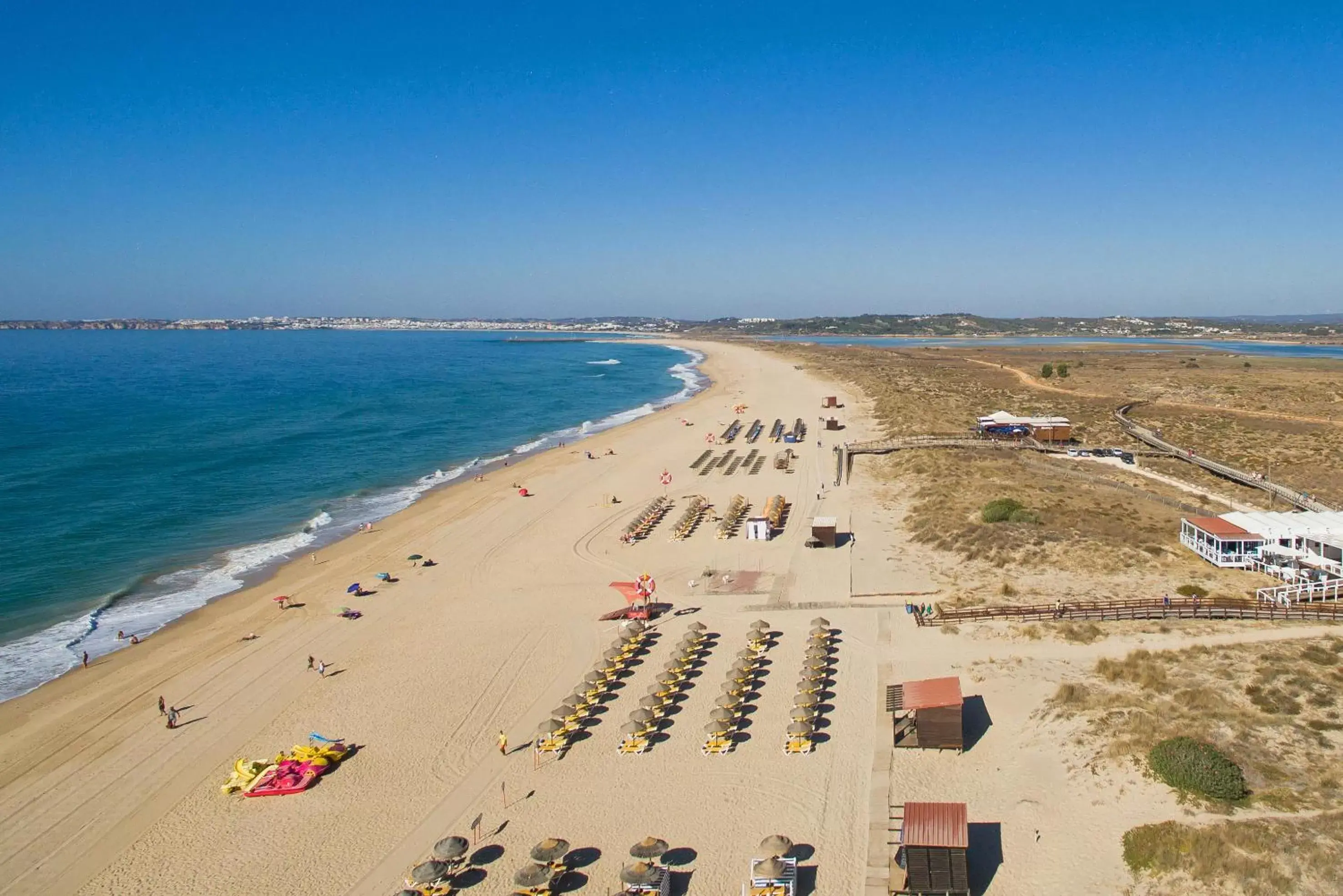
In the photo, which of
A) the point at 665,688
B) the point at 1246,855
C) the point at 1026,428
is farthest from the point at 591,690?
the point at 1026,428

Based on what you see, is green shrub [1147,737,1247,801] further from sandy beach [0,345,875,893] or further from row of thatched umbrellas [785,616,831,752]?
row of thatched umbrellas [785,616,831,752]

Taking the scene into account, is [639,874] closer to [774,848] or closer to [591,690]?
[774,848]

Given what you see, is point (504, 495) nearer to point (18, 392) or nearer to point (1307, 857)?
point (1307, 857)

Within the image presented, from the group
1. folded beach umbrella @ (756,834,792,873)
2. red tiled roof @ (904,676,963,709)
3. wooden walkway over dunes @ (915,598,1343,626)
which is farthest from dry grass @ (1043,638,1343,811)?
folded beach umbrella @ (756,834,792,873)

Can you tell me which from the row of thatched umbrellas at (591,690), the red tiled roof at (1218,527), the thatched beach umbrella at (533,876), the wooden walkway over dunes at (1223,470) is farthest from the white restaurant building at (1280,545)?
the thatched beach umbrella at (533,876)

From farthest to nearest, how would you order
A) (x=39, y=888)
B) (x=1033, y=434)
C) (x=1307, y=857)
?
(x=1033, y=434) < (x=39, y=888) < (x=1307, y=857)

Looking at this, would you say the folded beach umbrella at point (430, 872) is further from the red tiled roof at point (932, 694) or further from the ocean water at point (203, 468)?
the ocean water at point (203, 468)

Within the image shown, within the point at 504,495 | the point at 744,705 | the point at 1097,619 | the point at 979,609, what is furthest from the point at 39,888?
the point at 504,495
